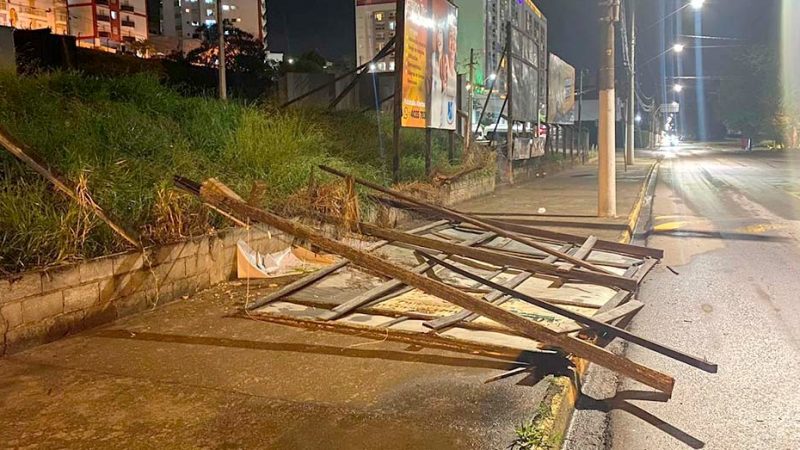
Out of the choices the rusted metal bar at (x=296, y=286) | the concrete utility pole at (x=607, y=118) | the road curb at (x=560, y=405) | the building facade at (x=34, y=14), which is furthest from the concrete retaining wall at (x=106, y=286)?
the building facade at (x=34, y=14)

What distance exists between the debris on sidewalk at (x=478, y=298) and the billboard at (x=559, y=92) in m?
18.6

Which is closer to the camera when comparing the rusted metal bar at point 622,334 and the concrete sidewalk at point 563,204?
the rusted metal bar at point 622,334

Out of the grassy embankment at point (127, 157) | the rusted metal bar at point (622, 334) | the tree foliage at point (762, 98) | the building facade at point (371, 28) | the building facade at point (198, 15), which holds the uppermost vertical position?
the building facade at point (198, 15)

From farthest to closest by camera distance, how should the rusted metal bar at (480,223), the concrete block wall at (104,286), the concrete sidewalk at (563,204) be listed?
the concrete sidewalk at (563,204) → the rusted metal bar at (480,223) → the concrete block wall at (104,286)

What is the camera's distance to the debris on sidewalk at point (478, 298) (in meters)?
4.66

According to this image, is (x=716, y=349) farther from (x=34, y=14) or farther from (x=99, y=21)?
(x=99, y=21)

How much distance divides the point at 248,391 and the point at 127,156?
4377mm

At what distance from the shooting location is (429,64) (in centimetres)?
1405

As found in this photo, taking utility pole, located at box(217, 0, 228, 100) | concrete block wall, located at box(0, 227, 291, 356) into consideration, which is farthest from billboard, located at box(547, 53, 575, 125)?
concrete block wall, located at box(0, 227, 291, 356)

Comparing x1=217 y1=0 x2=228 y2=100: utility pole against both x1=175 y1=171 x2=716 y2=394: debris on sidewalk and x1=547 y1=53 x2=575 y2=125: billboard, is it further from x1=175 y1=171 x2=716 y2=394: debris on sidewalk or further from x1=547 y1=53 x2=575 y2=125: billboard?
x1=547 y1=53 x2=575 y2=125: billboard

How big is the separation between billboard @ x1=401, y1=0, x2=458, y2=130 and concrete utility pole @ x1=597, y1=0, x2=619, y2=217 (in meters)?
3.45

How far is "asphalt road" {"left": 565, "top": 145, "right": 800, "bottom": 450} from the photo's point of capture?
4188mm

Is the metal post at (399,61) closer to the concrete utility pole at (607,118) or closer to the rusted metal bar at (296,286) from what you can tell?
the concrete utility pole at (607,118)

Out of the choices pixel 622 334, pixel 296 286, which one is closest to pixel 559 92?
pixel 296 286
